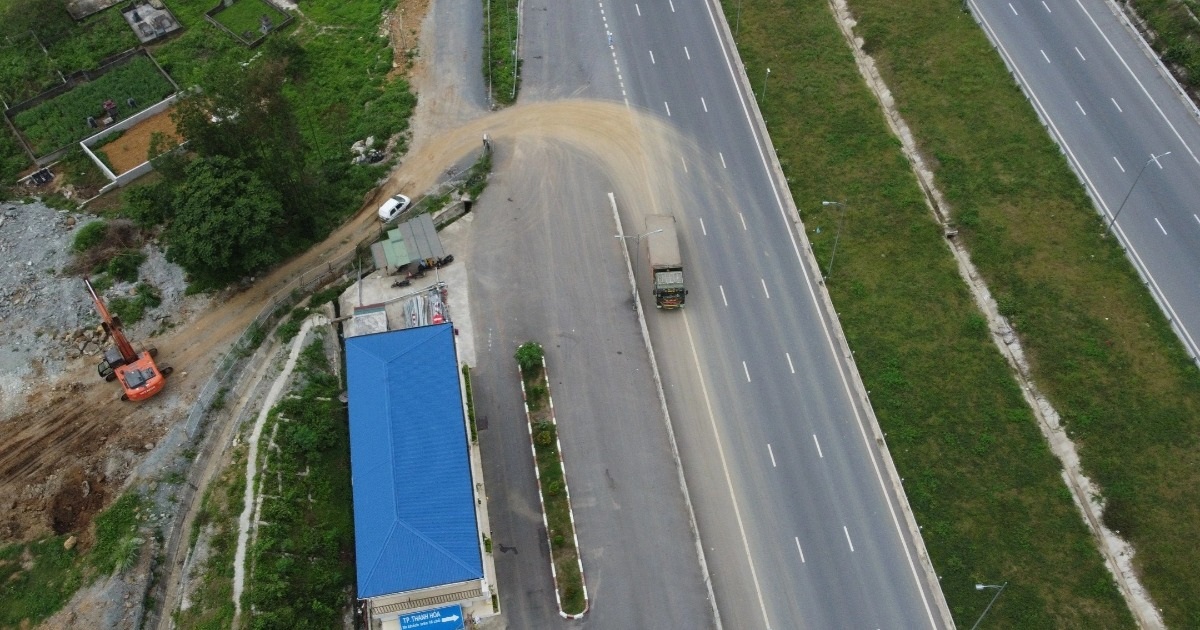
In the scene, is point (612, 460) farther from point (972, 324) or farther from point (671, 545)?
point (972, 324)

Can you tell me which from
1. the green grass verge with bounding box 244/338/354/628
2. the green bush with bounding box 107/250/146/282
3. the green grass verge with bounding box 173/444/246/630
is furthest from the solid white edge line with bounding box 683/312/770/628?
the green bush with bounding box 107/250/146/282

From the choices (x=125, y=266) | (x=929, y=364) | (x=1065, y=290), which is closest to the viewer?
(x=929, y=364)

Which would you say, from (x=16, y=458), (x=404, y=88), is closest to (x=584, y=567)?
(x=16, y=458)

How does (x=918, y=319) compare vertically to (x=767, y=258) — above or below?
below

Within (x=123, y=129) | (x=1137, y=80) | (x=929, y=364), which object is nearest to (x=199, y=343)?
(x=123, y=129)

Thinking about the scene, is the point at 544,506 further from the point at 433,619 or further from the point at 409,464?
the point at 433,619

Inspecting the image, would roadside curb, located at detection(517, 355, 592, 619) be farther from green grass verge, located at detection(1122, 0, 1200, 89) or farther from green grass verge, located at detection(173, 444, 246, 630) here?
green grass verge, located at detection(1122, 0, 1200, 89)

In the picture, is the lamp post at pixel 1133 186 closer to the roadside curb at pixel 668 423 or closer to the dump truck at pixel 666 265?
the dump truck at pixel 666 265
